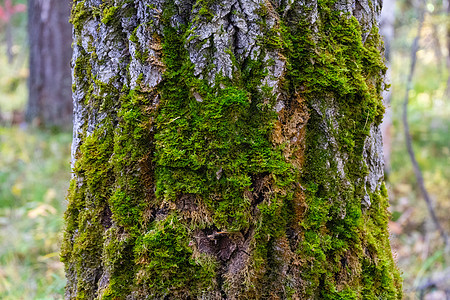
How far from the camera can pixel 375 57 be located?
1.52 metres

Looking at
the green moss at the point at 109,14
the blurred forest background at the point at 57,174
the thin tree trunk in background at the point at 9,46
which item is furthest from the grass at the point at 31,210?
the thin tree trunk in background at the point at 9,46

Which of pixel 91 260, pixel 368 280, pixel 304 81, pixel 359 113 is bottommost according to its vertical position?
pixel 368 280

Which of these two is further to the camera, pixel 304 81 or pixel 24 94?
pixel 24 94

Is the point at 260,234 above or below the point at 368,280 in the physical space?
above

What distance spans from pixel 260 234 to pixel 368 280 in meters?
0.57

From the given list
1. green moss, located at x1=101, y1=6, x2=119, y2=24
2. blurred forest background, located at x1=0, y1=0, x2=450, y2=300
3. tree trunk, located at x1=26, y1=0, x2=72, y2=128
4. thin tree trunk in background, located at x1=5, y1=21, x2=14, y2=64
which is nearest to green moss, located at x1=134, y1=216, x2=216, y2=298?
green moss, located at x1=101, y1=6, x2=119, y2=24

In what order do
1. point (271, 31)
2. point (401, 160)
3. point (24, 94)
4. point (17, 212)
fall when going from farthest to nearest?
1. point (24, 94)
2. point (401, 160)
3. point (17, 212)
4. point (271, 31)

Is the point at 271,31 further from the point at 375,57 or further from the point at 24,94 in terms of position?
the point at 24,94

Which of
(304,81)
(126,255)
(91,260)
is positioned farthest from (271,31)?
(91,260)

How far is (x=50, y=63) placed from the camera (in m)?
6.24

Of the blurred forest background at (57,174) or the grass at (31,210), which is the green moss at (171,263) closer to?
the grass at (31,210)

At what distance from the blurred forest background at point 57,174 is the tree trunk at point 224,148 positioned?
730 millimetres

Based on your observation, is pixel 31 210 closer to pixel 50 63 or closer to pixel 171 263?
pixel 171 263

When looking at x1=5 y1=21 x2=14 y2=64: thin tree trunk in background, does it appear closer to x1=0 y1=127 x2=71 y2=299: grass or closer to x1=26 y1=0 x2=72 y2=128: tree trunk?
x1=26 y1=0 x2=72 y2=128: tree trunk
